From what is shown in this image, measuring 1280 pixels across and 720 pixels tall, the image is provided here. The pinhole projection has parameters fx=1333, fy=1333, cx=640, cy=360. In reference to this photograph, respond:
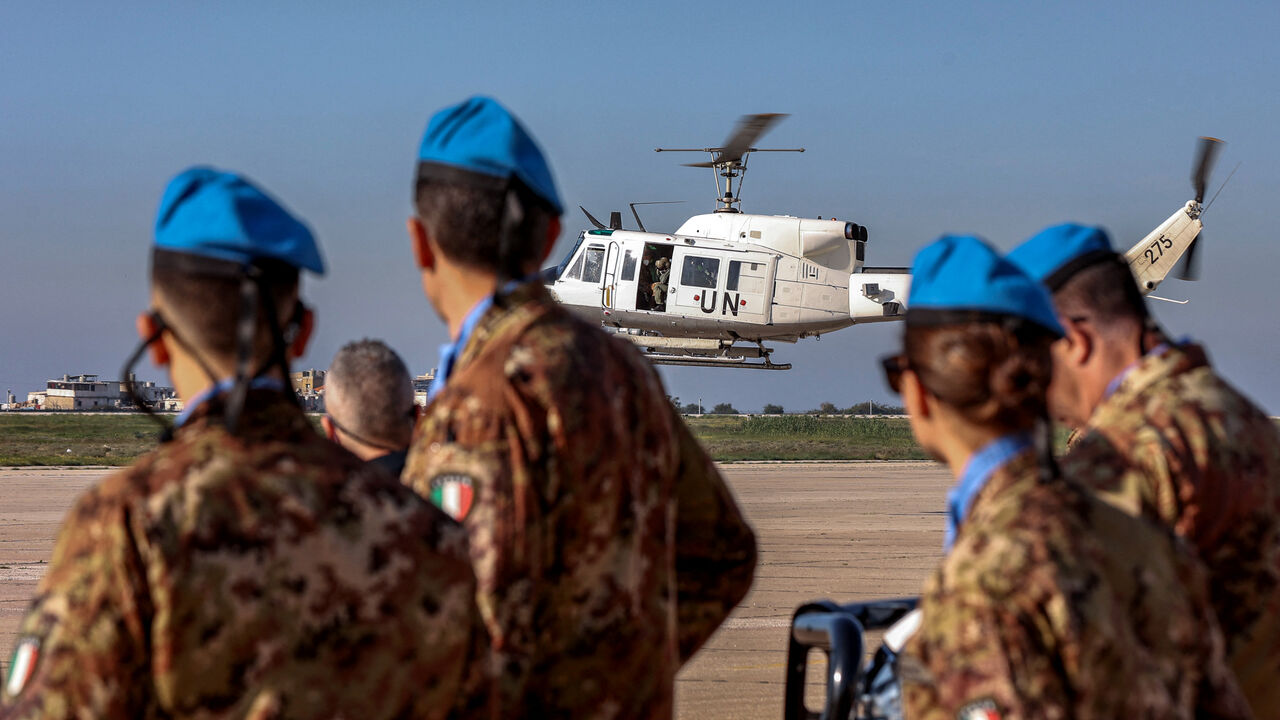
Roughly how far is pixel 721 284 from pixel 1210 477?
25641 mm

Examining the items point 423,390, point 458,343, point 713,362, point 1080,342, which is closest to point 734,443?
point 713,362

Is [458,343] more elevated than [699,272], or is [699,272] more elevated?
[458,343]

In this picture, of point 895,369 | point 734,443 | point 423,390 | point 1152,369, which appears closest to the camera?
point 895,369

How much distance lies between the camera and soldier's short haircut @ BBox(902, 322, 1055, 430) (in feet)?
7.09

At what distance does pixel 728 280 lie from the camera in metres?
28.2

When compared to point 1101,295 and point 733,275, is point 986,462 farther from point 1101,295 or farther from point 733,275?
point 733,275

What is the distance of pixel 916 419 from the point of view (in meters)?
2.32

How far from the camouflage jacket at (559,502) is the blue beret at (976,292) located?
55cm

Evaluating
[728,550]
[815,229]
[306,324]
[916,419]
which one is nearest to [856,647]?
[728,550]

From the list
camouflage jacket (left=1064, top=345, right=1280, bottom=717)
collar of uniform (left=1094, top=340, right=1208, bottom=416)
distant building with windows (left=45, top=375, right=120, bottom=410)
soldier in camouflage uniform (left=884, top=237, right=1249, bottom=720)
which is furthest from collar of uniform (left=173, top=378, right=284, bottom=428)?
distant building with windows (left=45, top=375, right=120, bottom=410)

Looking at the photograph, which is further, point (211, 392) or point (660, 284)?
point (660, 284)

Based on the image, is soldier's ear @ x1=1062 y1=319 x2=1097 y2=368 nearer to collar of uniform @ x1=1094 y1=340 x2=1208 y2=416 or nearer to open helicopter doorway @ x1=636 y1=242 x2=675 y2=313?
collar of uniform @ x1=1094 y1=340 x2=1208 y2=416

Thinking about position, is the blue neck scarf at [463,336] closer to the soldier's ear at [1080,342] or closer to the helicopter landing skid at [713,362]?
the soldier's ear at [1080,342]

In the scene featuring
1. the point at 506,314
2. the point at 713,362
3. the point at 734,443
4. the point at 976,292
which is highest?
the point at 976,292
